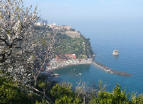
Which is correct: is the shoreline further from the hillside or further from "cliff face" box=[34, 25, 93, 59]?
the hillside

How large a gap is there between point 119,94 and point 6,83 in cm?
522

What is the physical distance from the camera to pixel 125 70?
66.2 metres

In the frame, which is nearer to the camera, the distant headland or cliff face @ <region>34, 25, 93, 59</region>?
the distant headland

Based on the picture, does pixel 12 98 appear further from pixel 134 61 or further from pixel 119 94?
pixel 134 61

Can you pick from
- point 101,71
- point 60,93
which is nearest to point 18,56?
point 60,93

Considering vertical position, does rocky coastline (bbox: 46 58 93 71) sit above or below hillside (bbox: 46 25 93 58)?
below

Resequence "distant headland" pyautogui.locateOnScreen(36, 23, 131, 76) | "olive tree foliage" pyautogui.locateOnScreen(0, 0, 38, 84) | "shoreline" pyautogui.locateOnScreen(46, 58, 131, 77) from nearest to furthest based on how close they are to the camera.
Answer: "olive tree foliage" pyautogui.locateOnScreen(0, 0, 38, 84) < "shoreline" pyautogui.locateOnScreen(46, 58, 131, 77) < "distant headland" pyautogui.locateOnScreen(36, 23, 131, 76)

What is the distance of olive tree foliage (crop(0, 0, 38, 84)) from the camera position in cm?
881

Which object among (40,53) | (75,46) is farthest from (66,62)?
(40,53)

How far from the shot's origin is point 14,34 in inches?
352

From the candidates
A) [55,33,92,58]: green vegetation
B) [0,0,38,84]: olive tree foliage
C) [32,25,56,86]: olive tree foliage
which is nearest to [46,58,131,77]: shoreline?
[55,33,92,58]: green vegetation

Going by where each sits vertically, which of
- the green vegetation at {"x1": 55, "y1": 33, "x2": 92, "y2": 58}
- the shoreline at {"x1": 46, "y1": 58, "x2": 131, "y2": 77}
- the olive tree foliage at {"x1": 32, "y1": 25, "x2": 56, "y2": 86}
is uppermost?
the olive tree foliage at {"x1": 32, "y1": 25, "x2": 56, "y2": 86}

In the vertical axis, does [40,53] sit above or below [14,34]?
below

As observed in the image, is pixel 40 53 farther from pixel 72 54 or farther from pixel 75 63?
pixel 72 54
